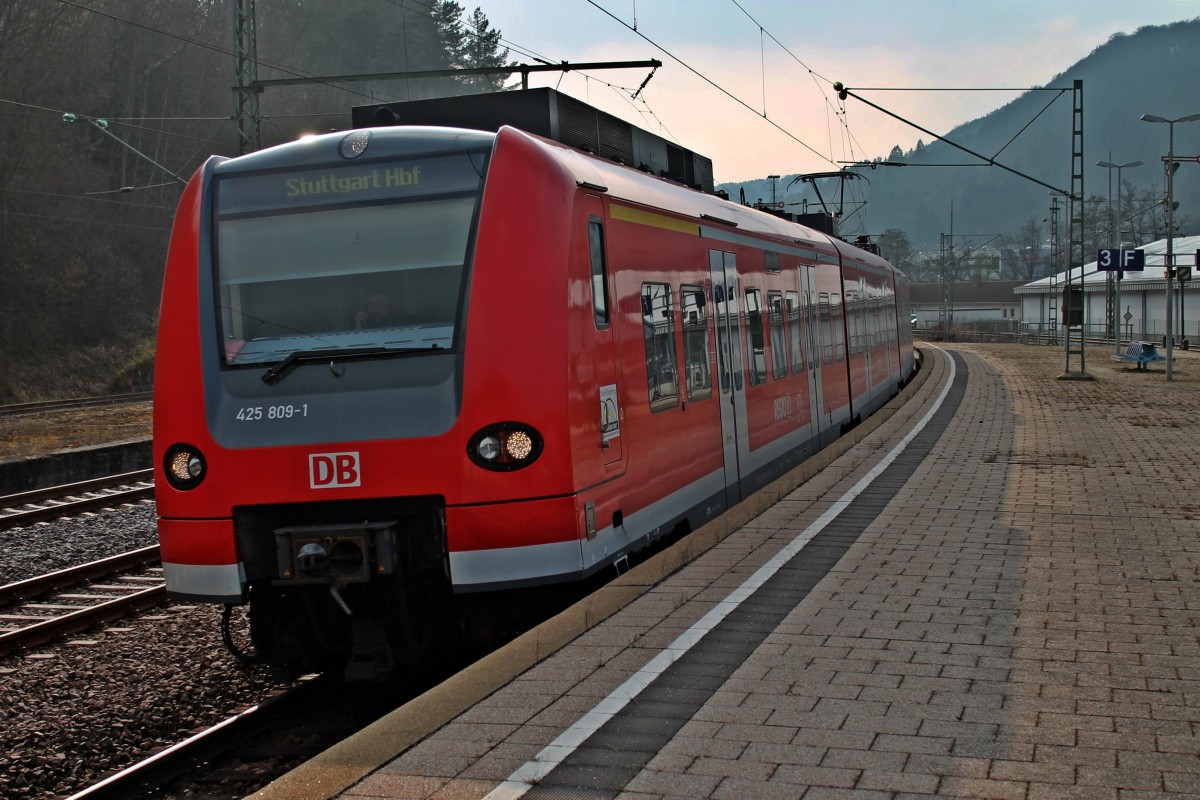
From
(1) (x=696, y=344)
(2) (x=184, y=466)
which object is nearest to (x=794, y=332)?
(1) (x=696, y=344)

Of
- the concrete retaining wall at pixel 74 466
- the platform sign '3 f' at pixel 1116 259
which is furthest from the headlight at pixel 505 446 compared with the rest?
the platform sign '3 f' at pixel 1116 259

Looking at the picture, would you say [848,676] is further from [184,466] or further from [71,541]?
[71,541]

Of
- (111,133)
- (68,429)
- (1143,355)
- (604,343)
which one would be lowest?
(1143,355)

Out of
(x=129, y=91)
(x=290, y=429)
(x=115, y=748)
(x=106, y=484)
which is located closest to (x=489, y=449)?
(x=290, y=429)

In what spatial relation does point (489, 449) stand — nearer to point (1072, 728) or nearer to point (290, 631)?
point (290, 631)

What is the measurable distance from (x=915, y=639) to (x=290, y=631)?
3.28m

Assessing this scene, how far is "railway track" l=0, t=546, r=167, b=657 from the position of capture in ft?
26.7

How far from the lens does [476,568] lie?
6102 mm

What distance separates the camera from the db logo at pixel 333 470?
615 cm

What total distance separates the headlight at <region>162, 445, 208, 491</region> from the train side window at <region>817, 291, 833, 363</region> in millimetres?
9971

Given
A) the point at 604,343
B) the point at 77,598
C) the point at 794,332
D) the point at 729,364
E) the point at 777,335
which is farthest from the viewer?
the point at 794,332

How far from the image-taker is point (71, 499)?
48.1 feet

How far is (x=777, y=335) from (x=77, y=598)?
270 inches

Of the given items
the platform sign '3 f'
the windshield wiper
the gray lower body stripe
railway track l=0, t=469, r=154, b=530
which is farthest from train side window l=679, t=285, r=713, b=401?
the platform sign '3 f'
